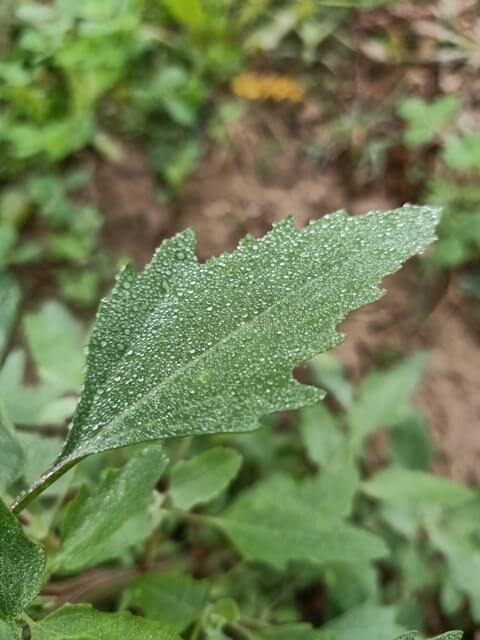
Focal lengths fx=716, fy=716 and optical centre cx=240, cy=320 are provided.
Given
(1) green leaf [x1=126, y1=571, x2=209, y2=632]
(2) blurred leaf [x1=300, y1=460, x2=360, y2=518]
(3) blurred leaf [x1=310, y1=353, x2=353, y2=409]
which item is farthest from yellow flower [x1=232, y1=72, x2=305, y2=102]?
(1) green leaf [x1=126, y1=571, x2=209, y2=632]

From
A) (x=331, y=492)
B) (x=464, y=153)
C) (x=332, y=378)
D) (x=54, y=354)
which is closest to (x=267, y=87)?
(x=464, y=153)

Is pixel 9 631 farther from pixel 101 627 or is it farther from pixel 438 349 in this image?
pixel 438 349

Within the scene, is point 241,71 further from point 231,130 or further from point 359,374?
point 359,374

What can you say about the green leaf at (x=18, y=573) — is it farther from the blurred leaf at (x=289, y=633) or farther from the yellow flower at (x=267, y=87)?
the yellow flower at (x=267, y=87)

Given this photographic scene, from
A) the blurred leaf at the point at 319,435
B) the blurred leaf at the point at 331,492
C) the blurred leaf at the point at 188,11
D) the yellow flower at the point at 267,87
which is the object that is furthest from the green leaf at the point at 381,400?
the blurred leaf at the point at 188,11

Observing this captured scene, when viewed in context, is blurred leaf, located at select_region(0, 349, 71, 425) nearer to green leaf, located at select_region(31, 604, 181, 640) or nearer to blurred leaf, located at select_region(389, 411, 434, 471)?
green leaf, located at select_region(31, 604, 181, 640)

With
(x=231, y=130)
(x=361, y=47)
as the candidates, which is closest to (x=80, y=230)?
(x=231, y=130)
